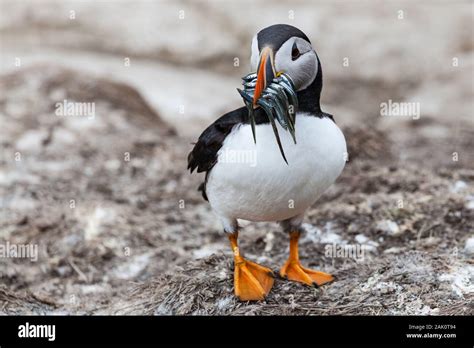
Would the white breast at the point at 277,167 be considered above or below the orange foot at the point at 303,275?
above

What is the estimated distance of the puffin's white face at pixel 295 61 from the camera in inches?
167

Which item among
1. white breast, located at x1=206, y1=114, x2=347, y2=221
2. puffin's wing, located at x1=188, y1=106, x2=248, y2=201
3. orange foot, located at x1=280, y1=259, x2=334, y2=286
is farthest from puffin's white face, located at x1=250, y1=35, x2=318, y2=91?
orange foot, located at x1=280, y1=259, x2=334, y2=286

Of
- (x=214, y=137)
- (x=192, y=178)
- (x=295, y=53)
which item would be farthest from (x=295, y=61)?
(x=192, y=178)

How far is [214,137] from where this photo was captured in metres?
4.91

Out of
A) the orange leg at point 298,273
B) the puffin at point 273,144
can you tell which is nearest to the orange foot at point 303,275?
the orange leg at point 298,273

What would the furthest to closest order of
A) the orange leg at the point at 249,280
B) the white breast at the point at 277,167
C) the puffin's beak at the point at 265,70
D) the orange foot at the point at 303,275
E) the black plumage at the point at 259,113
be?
1. the orange foot at the point at 303,275
2. the orange leg at the point at 249,280
3. the white breast at the point at 277,167
4. the black plumage at the point at 259,113
5. the puffin's beak at the point at 265,70

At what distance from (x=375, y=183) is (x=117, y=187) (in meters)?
2.94

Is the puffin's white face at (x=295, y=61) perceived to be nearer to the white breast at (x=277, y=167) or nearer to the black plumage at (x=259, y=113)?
the black plumage at (x=259, y=113)

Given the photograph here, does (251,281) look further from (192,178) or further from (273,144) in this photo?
(192,178)

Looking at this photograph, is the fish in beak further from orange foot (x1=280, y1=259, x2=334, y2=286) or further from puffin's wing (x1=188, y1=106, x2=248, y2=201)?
orange foot (x1=280, y1=259, x2=334, y2=286)

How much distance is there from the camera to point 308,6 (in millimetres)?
14328
